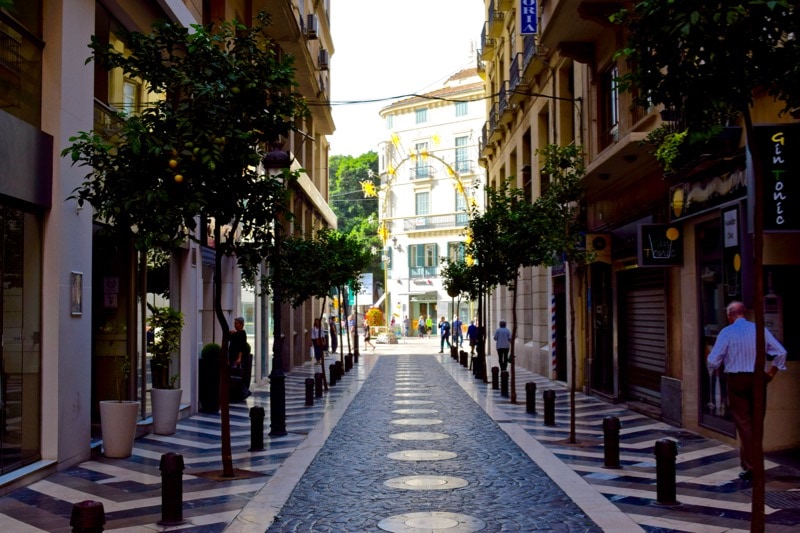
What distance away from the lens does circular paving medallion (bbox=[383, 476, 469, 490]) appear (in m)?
9.36

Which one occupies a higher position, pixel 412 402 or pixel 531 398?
pixel 531 398

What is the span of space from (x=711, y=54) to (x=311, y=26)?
29.9m

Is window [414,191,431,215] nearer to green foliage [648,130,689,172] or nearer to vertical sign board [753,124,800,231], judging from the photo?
green foliage [648,130,689,172]

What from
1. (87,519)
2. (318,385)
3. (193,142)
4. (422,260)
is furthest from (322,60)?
(87,519)

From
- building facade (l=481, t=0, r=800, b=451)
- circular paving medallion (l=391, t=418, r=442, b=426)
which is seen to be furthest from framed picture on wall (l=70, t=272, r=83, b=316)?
building facade (l=481, t=0, r=800, b=451)

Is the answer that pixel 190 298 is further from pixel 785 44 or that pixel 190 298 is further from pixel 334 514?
pixel 785 44

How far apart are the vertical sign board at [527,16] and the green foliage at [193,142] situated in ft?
56.9

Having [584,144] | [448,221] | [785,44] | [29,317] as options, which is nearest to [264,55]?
[29,317]

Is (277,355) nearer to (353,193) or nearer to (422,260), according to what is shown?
(422,260)

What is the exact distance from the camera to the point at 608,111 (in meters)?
20.0

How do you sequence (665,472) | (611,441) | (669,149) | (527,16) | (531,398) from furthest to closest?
(527,16) → (531,398) → (669,149) → (611,441) → (665,472)

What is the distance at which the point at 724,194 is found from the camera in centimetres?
1241

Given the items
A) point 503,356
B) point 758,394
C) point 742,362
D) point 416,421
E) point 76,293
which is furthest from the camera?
point 503,356

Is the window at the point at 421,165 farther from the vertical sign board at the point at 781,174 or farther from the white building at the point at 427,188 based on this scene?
the vertical sign board at the point at 781,174
